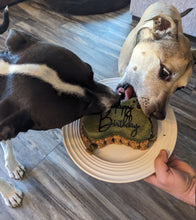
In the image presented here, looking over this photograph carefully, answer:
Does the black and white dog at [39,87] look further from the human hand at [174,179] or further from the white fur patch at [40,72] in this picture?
the human hand at [174,179]

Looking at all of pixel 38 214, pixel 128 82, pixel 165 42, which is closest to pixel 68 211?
pixel 38 214

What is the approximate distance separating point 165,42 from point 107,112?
69 centimetres

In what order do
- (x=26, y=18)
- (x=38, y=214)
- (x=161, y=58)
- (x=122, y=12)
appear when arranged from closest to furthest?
(x=161, y=58) → (x=38, y=214) → (x=26, y=18) → (x=122, y=12)

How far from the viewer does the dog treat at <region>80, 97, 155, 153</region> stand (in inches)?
49.6

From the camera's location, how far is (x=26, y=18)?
10.6 feet

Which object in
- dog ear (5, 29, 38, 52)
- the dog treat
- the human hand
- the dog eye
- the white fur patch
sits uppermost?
dog ear (5, 29, 38, 52)

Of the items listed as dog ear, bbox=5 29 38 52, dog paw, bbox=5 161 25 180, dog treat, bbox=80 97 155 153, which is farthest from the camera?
dog paw, bbox=5 161 25 180

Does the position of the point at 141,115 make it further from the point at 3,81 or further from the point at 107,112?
the point at 3,81

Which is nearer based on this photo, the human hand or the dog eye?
the human hand

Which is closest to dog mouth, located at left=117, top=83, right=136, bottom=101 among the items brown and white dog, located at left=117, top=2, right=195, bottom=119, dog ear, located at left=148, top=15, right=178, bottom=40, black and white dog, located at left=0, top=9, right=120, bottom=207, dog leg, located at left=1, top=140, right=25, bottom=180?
brown and white dog, located at left=117, top=2, right=195, bottom=119

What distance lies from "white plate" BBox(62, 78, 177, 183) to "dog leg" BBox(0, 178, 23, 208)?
0.68 metres

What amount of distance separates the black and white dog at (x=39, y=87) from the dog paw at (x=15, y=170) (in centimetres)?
73

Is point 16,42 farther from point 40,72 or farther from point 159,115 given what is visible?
point 159,115

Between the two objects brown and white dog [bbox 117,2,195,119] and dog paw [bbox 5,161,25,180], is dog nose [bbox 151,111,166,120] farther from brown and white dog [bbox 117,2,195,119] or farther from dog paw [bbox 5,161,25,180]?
dog paw [bbox 5,161,25,180]
